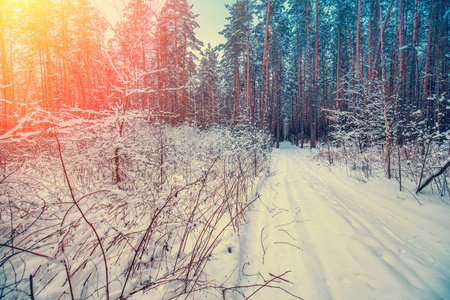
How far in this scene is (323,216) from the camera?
8.84 feet

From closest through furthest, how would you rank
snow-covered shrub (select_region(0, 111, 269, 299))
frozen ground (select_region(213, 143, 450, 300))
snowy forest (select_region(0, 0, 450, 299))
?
1. snow-covered shrub (select_region(0, 111, 269, 299))
2. snowy forest (select_region(0, 0, 450, 299))
3. frozen ground (select_region(213, 143, 450, 300))

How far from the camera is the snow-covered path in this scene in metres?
1.38

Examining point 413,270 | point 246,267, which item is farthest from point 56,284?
point 413,270

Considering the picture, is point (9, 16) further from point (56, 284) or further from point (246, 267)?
point (246, 267)

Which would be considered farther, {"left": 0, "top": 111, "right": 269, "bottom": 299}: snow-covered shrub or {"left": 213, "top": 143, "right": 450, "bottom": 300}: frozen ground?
{"left": 213, "top": 143, "right": 450, "bottom": 300}: frozen ground

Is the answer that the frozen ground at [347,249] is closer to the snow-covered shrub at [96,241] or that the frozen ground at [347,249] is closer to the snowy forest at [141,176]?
the snowy forest at [141,176]

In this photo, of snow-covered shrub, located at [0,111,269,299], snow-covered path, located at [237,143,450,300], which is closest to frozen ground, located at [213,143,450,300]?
snow-covered path, located at [237,143,450,300]

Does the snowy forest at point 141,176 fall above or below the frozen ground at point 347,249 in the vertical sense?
above

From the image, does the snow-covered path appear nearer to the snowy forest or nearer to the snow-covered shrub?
the snowy forest

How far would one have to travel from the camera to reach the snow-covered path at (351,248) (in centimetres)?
138

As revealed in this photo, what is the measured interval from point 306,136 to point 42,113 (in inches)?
1008

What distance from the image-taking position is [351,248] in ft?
6.17

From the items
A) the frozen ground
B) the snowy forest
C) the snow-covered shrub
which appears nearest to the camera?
the snow-covered shrub

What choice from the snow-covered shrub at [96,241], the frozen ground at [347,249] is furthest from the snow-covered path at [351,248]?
the snow-covered shrub at [96,241]
